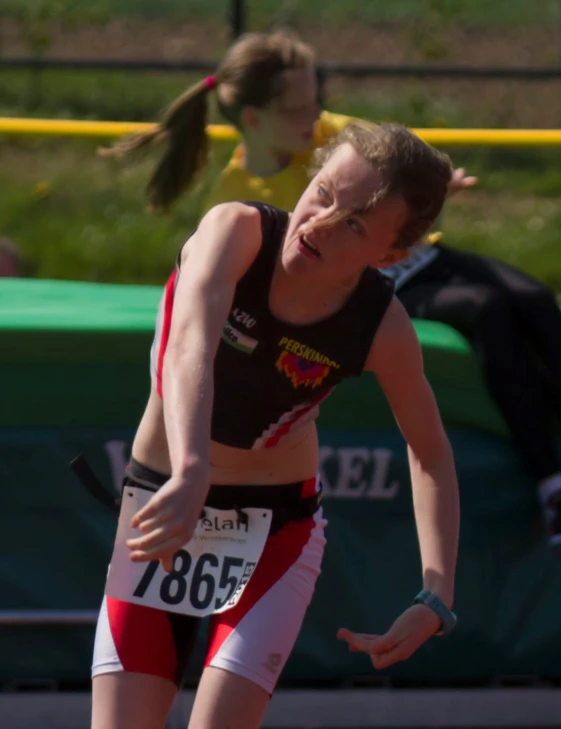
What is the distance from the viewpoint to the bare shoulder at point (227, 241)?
91.7 inches

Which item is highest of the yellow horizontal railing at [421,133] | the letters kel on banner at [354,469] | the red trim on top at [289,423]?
the red trim on top at [289,423]

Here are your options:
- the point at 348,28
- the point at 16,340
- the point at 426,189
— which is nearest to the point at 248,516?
the point at 426,189

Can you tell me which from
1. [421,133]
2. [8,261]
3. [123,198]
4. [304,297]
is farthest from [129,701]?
[123,198]

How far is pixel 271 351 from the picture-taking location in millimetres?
2465

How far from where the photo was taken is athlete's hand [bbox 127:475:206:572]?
186 centimetres

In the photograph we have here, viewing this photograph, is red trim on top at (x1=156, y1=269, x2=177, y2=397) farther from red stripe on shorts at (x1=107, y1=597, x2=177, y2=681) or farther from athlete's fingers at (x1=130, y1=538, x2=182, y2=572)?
athlete's fingers at (x1=130, y1=538, x2=182, y2=572)

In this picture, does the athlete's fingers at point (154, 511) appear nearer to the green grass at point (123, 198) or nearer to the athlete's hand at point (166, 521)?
the athlete's hand at point (166, 521)

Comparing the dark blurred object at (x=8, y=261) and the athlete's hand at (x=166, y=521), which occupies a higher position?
the athlete's hand at (x=166, y=521)

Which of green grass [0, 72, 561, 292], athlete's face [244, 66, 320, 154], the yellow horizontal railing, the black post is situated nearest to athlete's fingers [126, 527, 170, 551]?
athlete's face [244, 66, 320, 154]

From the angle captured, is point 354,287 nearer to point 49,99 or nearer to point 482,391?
point 482,391

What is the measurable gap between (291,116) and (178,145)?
0.40 m

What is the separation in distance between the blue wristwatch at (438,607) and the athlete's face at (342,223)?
2.00 feet

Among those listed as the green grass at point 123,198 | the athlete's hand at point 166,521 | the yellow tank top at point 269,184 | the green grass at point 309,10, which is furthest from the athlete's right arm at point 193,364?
the green grass at point 309,10

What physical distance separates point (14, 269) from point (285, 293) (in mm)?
3262
